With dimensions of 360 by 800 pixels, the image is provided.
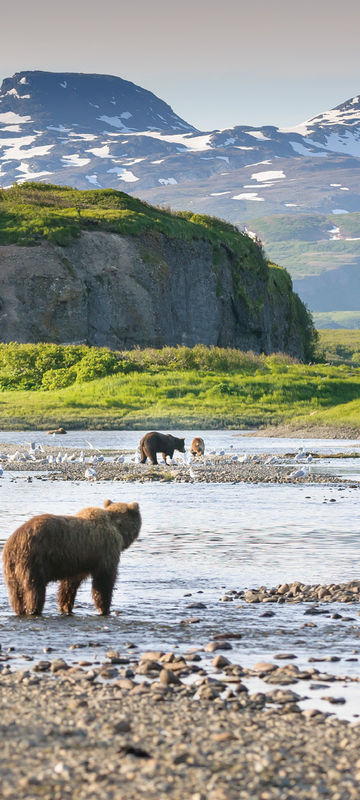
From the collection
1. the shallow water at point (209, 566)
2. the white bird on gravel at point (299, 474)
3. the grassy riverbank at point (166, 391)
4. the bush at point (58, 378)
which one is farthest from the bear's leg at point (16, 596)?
the bush at point (58, 378)

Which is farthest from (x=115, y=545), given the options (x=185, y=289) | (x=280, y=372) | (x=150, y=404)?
(x=185, y=289)

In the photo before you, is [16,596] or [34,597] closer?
[34,597]

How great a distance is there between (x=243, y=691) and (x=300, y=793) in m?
2.06

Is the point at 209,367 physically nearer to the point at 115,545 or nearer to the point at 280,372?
the point at 280,372

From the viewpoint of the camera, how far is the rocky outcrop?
67.4m

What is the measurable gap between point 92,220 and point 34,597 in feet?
212

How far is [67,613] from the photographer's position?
1095 centimetres

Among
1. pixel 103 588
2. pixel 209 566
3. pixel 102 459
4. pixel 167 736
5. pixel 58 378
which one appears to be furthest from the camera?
pixel 58 378

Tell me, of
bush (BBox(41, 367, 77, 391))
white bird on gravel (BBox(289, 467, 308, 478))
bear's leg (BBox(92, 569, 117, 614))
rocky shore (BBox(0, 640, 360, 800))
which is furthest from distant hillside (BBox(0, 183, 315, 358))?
rocky shore (BBox(0, 640, 360, 800))

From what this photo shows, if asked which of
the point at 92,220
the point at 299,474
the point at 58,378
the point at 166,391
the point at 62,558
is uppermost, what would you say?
the point at 92,220

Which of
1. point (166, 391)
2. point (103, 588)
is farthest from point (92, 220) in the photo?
point (103, 588)

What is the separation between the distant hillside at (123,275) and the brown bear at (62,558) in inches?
2235

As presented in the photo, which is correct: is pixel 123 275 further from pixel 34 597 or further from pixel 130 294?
pixel 34 597

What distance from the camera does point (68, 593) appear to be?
429 inches
